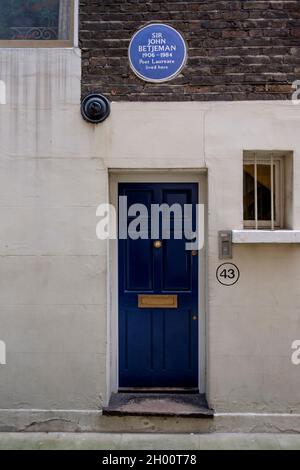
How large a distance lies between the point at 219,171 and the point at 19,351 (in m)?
2.76

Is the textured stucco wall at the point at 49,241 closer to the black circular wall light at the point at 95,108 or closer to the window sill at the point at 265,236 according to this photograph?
the black circular wall light at the point at 95,108

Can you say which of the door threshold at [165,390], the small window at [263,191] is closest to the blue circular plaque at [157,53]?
the small window at [263,191]

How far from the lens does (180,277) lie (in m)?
4.77

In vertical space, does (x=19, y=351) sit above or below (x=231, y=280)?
below

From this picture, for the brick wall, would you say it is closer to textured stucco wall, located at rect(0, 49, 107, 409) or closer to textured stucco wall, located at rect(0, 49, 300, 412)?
textured stucco wall, located at rect(0, 49, 300, 412)

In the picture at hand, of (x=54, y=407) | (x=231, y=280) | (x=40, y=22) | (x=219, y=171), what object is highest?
(x=40, y=22)

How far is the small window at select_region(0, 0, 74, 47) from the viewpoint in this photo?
181 inches

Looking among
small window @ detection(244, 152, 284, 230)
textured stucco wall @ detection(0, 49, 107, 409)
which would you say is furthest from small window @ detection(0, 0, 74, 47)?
small window @ detection(244, 152, 284, 230)

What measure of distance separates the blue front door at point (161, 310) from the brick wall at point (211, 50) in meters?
1.12
